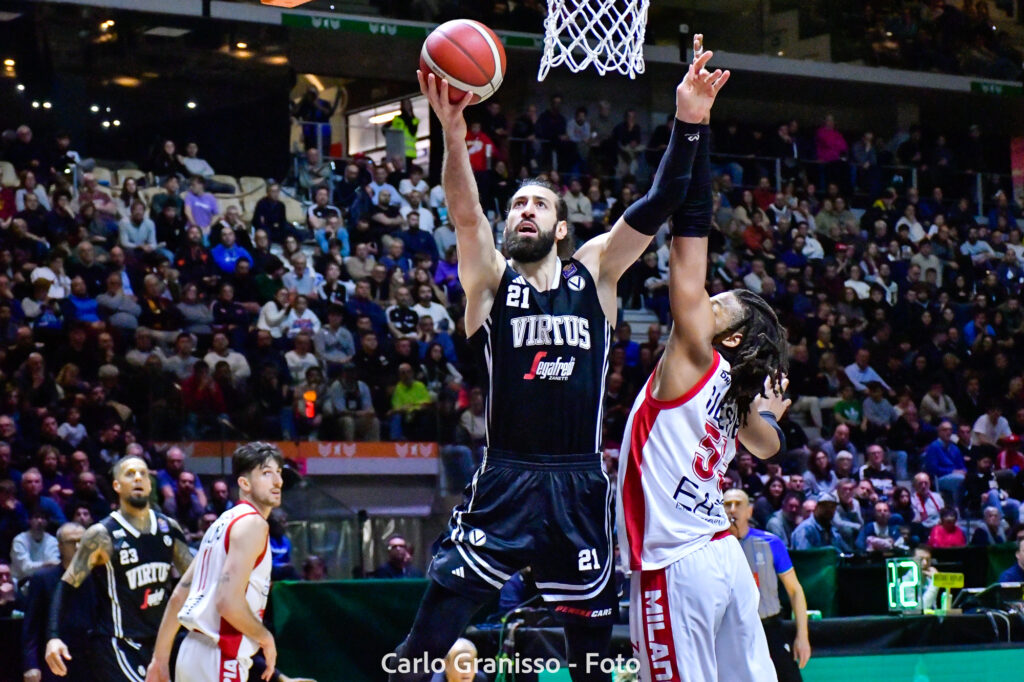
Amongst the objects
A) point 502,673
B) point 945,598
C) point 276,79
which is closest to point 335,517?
point 502,673

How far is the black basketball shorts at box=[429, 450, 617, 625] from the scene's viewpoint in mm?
5121

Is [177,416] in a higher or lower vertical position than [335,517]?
higher

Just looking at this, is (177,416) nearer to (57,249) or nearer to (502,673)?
(57,249)

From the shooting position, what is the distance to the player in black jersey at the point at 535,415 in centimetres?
511

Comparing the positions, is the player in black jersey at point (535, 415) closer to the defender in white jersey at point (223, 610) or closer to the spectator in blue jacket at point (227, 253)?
the defender in white jersey at point (223, 610)

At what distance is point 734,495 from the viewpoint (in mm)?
9078

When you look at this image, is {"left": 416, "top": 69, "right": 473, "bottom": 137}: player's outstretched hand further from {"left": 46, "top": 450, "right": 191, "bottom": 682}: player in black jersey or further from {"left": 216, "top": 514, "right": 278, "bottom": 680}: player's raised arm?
{"left": 46, "top": 450, "right": 191, "bottom": 682}: player in black jersey

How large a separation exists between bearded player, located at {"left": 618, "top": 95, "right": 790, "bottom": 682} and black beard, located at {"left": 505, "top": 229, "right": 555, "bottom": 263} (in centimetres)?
52

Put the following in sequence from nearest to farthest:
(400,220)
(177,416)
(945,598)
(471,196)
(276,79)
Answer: (471,196), (945,598), (177,416), (400,220), (276,79)

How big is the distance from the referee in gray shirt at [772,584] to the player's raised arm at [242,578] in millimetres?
3412

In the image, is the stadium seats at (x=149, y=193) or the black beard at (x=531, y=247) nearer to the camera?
the black beard at (x=531, y=247)

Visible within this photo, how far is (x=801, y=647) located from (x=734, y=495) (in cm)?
104

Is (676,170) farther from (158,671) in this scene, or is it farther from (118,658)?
(118,658)

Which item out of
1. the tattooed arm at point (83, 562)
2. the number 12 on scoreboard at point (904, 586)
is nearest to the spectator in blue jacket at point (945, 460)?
the number 12 on scoreboard at point (904, 586)
